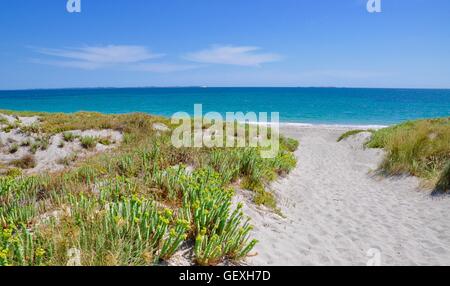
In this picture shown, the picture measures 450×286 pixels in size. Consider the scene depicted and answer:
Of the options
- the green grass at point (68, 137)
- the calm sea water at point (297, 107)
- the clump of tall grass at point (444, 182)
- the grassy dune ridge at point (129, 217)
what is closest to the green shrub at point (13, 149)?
the green grass at point (68, 137)

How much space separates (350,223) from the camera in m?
6.76

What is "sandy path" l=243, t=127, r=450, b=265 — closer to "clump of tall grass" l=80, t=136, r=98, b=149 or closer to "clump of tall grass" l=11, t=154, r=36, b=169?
"clump of tall grass" l=80, t=136, r=98, b=149

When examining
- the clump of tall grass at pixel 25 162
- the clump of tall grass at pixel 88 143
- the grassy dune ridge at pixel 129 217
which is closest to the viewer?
the grassy dune ridge at pixel 129 217

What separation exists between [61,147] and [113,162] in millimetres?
7441

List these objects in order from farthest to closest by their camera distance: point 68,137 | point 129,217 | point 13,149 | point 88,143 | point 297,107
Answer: point 297,107 < point 68,137 < point 88,143 < point 13,149 < point 129,217

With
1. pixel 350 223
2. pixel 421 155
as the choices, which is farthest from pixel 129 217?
pixel 421 155

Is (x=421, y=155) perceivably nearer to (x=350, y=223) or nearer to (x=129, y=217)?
(x=350, y=223)

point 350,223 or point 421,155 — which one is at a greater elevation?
point 421,155

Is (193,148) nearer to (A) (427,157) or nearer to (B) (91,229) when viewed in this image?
(B) (91,229)

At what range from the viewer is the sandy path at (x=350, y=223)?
5.09 metres

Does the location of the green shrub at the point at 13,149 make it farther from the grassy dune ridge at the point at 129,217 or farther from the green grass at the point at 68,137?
the grassy dune ridge at the point at 129,217
